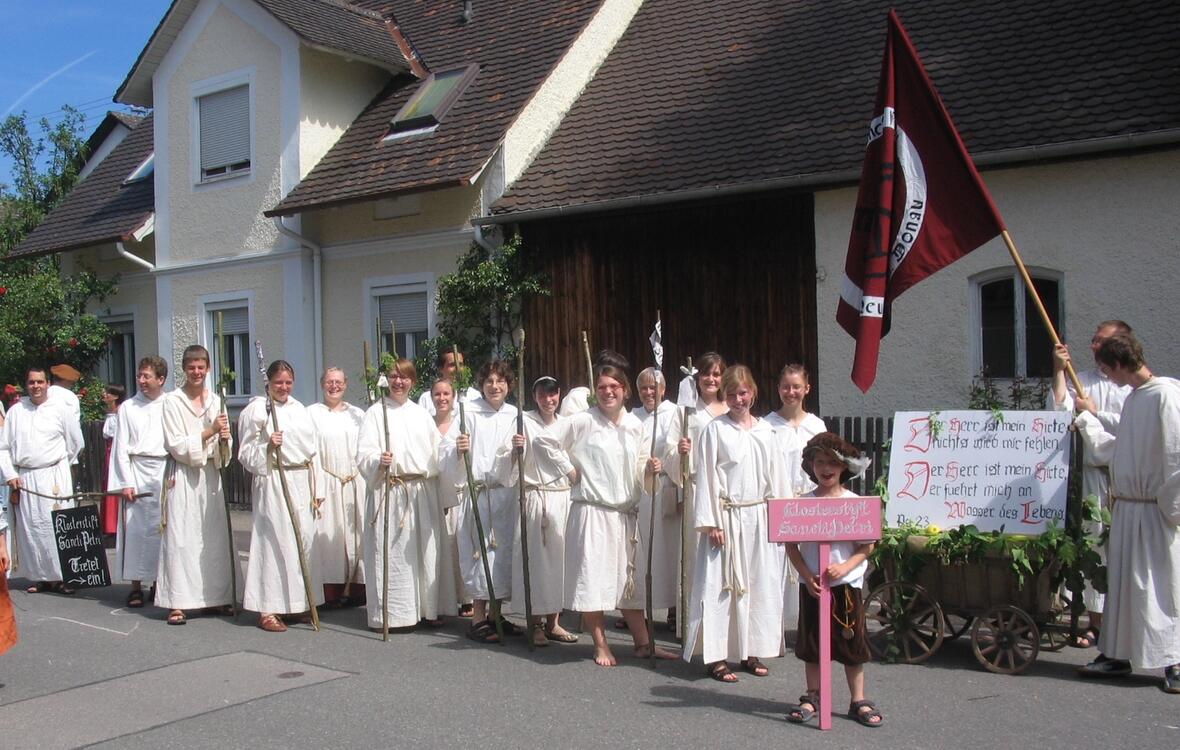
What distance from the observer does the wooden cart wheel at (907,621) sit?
6.78 metres

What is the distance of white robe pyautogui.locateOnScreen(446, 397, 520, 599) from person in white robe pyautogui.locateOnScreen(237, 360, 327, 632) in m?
1.24

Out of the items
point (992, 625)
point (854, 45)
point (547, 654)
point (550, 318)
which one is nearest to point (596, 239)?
point (550, 318)

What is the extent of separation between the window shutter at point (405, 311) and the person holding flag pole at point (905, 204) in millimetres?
8925

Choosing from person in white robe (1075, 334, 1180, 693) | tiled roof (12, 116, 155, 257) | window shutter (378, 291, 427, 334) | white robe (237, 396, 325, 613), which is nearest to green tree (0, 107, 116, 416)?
tiled roof (12, 116, 155, 257)

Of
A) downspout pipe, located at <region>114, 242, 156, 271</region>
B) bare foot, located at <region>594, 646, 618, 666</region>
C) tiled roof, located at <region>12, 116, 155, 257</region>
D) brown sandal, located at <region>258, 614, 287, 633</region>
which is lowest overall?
brown sandal, located at <region>258, 614, 287, 633</region>

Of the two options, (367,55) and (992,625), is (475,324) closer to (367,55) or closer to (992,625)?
(367,55)

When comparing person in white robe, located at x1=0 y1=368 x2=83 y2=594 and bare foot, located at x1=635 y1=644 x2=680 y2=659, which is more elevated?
person in white robe, located at x1=0 y1=368 x2=83 y2=594

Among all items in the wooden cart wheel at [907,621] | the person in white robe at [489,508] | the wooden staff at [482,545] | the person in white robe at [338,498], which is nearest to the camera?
the wooden cart wheel at [907,621]

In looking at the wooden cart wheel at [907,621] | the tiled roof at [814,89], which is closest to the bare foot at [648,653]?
the wooden cart wheel at [907,621]

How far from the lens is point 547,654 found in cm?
745

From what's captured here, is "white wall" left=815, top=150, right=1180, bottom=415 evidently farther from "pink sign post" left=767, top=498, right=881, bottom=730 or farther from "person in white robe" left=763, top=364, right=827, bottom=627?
"pink sign post" left=767, top=498, right=881, bottom=730

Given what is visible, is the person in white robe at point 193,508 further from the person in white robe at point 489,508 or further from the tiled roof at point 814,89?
the tiled roof at point 814,89

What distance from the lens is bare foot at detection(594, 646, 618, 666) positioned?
7.05m

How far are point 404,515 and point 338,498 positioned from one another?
3.48ft
